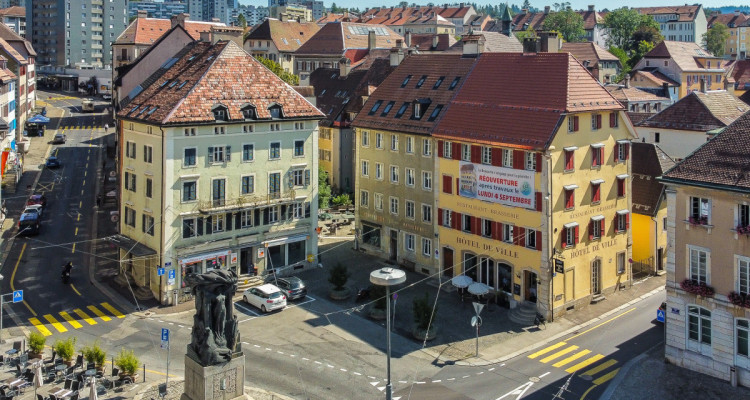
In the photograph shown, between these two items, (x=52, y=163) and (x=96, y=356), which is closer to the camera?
(x=96, y=356)

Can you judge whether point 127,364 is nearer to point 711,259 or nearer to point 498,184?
point 498,184

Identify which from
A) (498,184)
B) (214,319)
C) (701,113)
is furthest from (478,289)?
(701,113)

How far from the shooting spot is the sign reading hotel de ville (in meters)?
52.8

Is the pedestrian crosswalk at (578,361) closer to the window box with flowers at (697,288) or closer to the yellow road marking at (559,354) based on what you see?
the yellow road marking at (559,354)

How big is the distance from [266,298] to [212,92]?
16.5 metres

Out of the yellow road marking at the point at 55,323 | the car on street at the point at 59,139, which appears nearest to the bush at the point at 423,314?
the yellow road marking at the point at 55,323

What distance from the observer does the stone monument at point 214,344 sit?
109 feet

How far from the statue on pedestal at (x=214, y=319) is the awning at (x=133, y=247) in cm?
2260

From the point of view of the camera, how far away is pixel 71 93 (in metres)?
182

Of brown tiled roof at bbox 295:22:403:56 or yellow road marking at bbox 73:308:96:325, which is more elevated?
brown tiled roof at bbox 295:22:403:56

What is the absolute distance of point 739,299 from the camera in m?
38.5

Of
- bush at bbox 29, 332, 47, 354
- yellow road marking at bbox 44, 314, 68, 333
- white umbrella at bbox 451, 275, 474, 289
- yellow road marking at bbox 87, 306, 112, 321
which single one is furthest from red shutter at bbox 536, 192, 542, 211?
yellow road marking at bbox 44, 314, 68, 333

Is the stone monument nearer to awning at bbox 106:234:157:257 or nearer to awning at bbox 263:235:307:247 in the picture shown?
awning at bbox 106:234:157:257

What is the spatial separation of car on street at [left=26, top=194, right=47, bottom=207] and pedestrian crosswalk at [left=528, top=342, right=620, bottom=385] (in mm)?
55978
